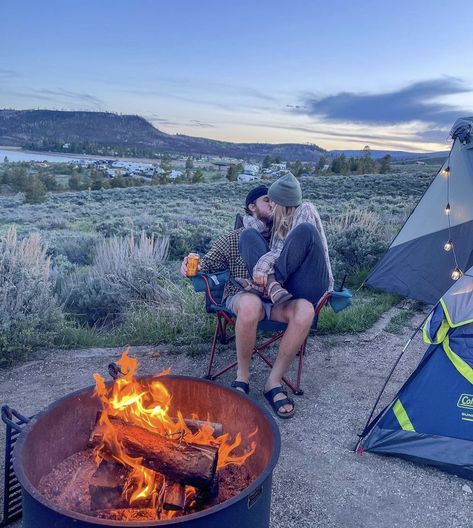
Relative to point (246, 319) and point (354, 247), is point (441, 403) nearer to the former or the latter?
point (246, 319)

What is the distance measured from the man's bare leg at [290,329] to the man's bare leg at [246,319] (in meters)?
0.14

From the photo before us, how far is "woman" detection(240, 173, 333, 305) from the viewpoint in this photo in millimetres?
3117

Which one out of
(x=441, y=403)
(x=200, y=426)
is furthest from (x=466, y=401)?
(x=200, y=426)

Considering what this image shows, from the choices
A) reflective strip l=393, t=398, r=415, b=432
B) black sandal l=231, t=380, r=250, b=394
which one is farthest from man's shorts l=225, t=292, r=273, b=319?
reflective strip l=393, t=398, r=415, b=432

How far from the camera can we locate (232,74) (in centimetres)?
1070

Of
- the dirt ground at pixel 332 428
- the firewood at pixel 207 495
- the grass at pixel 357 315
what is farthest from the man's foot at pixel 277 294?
the grass at pixel 357 315

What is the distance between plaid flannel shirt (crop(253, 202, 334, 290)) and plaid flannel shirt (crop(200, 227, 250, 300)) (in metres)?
0.28

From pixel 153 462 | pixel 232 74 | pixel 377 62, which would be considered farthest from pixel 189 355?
pixel 232 74

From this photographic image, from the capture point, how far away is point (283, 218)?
11.1 feet

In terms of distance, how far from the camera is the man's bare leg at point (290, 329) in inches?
123

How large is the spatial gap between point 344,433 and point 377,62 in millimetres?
7505

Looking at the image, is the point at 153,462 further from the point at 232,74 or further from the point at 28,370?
the point at 232,74

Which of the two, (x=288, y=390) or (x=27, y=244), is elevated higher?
(x=27, y=244)

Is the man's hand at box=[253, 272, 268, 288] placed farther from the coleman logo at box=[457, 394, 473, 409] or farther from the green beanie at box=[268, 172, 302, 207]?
the coleman logo at box=[457, 394, 473, 409]
